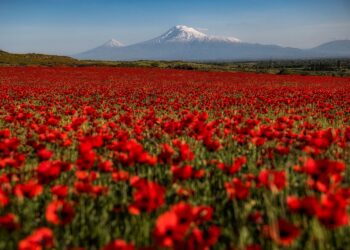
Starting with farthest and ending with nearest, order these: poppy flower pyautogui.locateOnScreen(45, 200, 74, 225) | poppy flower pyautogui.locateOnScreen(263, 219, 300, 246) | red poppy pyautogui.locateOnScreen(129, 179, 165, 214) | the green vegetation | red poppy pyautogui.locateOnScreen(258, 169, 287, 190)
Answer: the green vegetation
red poppy pyautogui.locateOnScreen(258, 169, 287, 190)
poppy flower pyautogui.locateOnScreen(45, 200, 74, 225)
red poppy pyautogui.locateOnScreen(129, 179, 165, 214)
poppy flower pyautogui.locateOnScreen(263, 219, 300, 246)

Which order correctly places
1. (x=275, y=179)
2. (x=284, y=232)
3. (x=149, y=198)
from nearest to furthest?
(x=284, y=232), (x=149, y=198), (x=275, y=179)

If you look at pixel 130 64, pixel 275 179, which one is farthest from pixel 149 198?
pixel 130 64

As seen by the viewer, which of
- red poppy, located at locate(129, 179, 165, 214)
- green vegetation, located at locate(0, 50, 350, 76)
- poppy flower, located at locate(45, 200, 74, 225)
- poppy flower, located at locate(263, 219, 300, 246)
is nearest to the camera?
poppy flower, located at locate(263, 219, 300, 246)

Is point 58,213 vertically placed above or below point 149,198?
below

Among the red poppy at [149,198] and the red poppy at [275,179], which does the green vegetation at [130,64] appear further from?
the red poppy at [149,198]

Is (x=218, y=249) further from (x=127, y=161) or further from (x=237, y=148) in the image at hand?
(x=237, y=148)

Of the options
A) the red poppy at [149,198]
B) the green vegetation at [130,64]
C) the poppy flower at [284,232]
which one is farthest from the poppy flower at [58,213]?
the green vegetation at [130,64]

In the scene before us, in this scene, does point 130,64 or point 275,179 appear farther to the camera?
point 130,64

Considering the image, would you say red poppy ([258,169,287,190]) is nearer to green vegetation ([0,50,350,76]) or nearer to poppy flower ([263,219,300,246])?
poppy flower ([263,219,300,246])

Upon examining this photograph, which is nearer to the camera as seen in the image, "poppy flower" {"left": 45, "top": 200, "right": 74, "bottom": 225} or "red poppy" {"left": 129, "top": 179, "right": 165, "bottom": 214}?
"red poppy" {"left": 129, "top": 179, "right": 165, "bottom": 214}

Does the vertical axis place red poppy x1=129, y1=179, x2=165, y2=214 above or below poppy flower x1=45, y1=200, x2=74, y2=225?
above

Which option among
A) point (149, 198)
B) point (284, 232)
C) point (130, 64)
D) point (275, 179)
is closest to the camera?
point (284, 232)

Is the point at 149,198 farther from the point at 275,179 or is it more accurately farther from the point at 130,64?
the point at 130,64

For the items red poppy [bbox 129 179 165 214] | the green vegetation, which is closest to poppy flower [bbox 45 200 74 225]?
red poppy [bbox 129 179 165 214]
